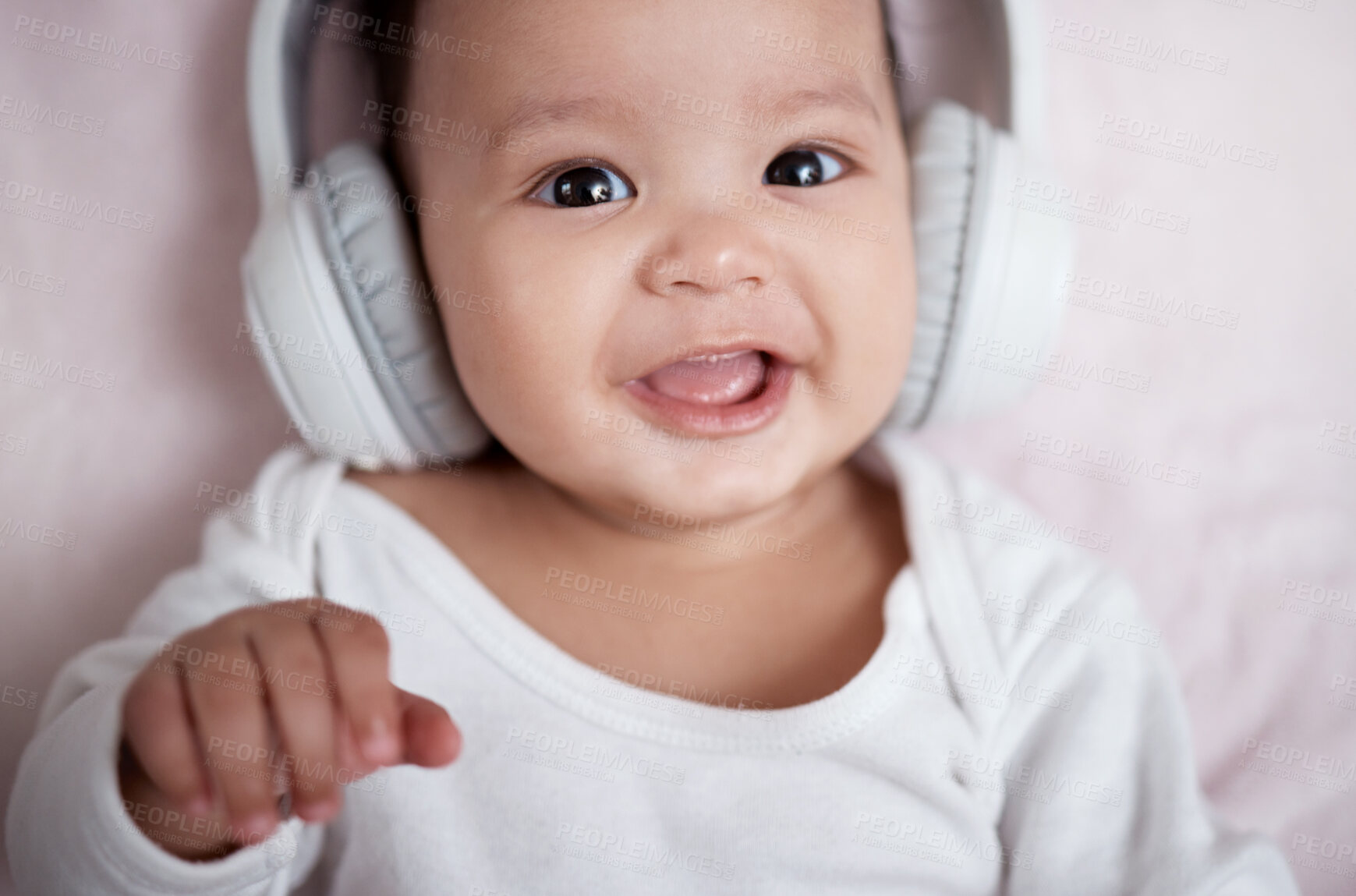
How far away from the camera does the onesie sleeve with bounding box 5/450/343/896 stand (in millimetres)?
910

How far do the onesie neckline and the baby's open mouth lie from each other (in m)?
0.28

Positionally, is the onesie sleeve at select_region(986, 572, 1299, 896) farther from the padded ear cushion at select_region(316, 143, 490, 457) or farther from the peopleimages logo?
the peopleimages logo

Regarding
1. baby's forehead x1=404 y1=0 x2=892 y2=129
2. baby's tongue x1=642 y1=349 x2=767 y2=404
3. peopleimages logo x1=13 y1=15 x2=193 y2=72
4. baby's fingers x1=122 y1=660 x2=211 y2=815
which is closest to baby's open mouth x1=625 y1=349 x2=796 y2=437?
baby's tongue x1=642 y1=349 x2=767 y2=404

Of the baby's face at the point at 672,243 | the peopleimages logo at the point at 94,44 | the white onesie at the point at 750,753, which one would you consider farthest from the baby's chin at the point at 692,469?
the peopleimages logo at the point at 94,44

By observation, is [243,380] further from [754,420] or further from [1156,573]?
[1156,573]

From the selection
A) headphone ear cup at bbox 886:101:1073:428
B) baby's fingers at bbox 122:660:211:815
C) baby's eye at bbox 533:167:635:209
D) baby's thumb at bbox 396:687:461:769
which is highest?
baby's eye at bbox 533:167:635:209

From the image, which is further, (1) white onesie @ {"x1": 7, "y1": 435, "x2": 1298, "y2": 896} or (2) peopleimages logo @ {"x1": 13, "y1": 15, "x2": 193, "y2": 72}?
(2) peopleimages logo @ {"x1": 13, "y1": 15, "x2": 193, "y2": 72}

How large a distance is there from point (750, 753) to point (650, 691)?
0.12 metres

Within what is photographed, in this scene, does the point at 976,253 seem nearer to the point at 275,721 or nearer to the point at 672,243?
the point at 672,243

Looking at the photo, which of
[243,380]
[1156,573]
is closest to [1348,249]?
[1156,573]

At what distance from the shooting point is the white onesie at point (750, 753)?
1.12m

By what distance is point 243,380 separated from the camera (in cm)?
150

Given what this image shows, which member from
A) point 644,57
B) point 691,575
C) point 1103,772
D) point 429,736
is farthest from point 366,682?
point 1103,772

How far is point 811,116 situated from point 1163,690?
0.71 meters
